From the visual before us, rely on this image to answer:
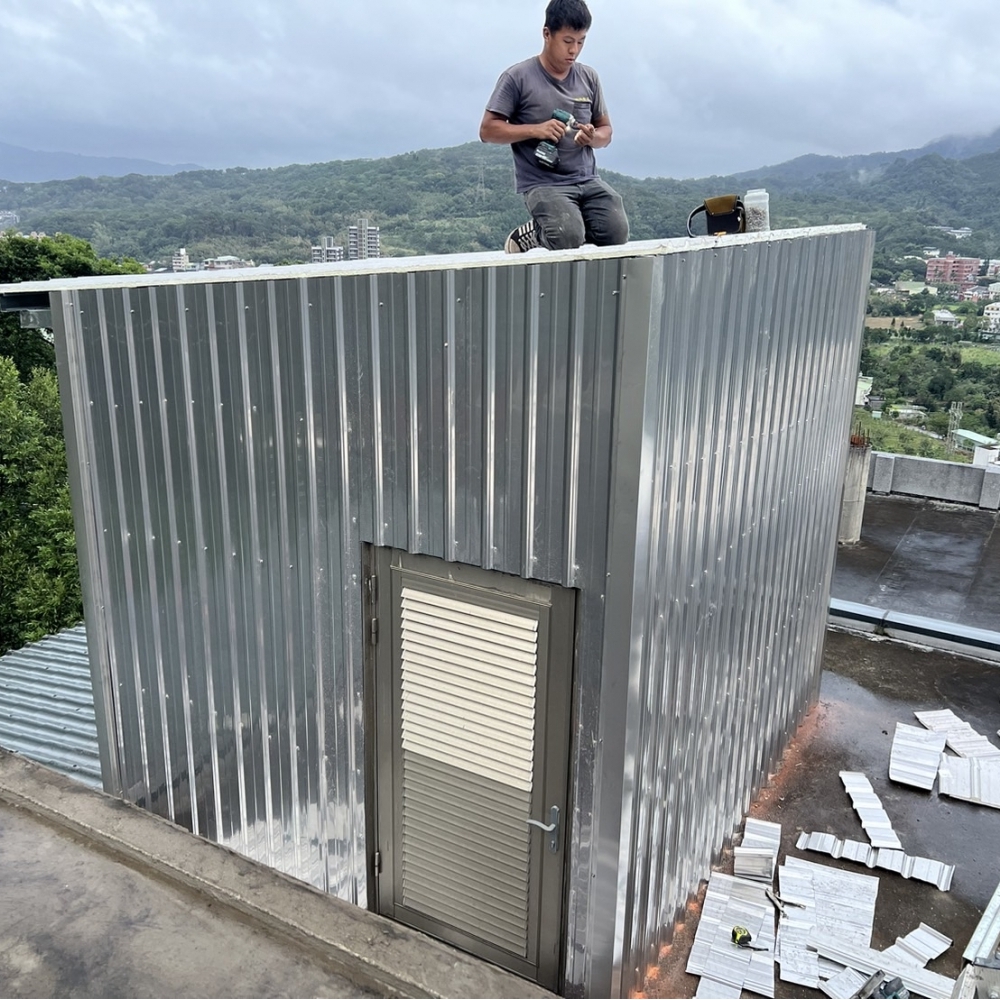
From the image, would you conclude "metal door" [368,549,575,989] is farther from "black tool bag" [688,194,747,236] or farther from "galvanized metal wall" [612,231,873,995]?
"black tool bag" [688,194,747,236]

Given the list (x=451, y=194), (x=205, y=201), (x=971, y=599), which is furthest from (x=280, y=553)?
(x=205, y=201)

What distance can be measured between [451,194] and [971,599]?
1099 cm

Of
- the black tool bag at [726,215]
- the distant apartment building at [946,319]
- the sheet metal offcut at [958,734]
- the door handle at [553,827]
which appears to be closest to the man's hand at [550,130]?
the black tool bag at [726,215]

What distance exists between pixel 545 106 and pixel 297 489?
2419 millimetres

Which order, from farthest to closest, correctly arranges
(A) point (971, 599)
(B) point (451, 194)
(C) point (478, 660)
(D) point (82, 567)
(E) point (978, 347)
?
(E) point (978, 347)
(B) point (451, 194)
(A) point (971, 599)
(D) point (82, 567)
(C) point (478, 660)

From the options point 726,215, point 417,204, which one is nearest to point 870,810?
point 726,215

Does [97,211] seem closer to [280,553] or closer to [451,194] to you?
[451,194]

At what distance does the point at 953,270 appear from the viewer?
136 feet

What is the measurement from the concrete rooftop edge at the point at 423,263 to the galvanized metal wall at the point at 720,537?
86 mm

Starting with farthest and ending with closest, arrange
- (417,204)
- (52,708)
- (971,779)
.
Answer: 1. (417,204)
2. (52,708)
3. (971,779)

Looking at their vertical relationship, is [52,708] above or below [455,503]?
below

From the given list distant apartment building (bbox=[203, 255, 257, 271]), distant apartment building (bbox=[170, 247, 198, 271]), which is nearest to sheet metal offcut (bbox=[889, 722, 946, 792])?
distant apartment building (bbox=[203, 255, 257, 271])

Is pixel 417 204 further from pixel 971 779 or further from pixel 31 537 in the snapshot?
pixel 971 779

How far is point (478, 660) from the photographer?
13.2ft
